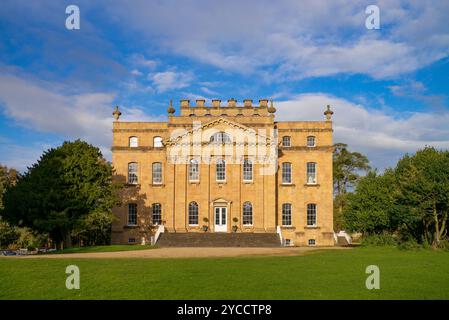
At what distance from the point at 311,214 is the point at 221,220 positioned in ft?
29.0

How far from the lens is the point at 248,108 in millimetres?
52250

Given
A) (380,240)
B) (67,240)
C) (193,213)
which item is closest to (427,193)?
(380,240)

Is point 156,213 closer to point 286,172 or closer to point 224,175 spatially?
point 224,175

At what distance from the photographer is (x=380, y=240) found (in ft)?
127

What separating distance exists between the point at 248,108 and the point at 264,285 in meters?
37.9

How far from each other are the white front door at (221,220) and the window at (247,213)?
68.8 inches

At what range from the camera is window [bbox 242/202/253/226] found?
4647 centimetres

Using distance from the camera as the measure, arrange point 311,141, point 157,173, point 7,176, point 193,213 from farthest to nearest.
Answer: point 7,176, point 311,141, point 157,173, point 193,213

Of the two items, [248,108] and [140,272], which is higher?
[248,108]

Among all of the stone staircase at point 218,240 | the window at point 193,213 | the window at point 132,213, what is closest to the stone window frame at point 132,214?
the window at point 132,213

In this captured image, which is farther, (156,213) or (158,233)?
(156,213)

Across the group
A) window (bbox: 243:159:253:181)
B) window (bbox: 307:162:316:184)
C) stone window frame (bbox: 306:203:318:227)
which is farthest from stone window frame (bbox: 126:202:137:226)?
window (bbox: 307:162:316:184)

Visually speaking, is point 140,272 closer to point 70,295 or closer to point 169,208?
point 70,295
